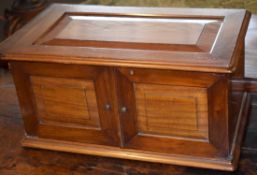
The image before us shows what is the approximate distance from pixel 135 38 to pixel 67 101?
223 millimetres

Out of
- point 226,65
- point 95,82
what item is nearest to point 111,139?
point 95,82

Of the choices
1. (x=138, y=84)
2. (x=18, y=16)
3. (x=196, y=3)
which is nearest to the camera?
(x=138, y=84)

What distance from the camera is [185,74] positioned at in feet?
3.65

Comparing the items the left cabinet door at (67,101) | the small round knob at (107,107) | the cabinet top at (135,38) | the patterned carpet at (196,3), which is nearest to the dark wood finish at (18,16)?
the patterned carpet at (196,3)

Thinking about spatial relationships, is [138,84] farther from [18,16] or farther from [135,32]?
[18,16]

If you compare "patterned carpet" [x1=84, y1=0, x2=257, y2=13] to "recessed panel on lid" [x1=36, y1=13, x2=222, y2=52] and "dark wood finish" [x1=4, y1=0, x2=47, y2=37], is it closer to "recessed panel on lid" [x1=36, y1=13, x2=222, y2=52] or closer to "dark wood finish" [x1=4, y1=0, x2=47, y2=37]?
"dark wood finish" [x1=4, y1=0, x2=47, y2=37]

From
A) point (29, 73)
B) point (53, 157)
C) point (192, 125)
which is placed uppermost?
point (29, 73)

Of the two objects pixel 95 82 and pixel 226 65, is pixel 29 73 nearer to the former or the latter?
pixel 95 82

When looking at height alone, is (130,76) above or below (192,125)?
above

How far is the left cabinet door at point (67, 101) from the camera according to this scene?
3.96 feet

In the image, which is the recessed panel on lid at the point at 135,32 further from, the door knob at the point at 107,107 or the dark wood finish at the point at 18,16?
the dark wood finish at the point at 18,16

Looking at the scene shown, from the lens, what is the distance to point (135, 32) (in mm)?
1263

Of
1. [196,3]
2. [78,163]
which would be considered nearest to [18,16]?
[196,3]

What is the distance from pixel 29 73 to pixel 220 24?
0.47 meters
